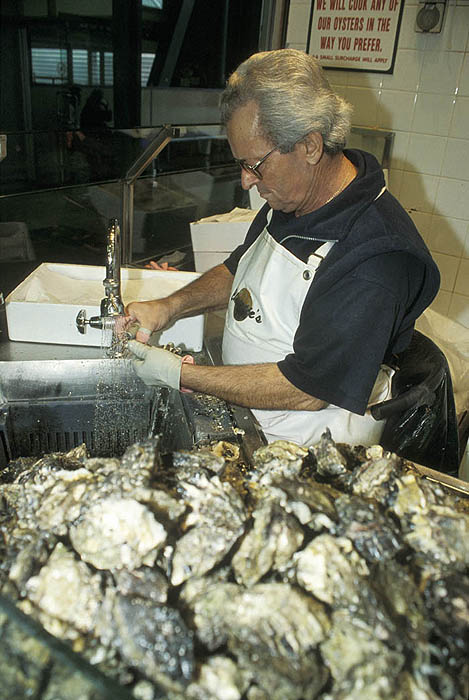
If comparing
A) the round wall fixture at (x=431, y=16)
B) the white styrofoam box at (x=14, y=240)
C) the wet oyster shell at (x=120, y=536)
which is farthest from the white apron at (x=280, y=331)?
the round wall fixture at (x=431, y=16)

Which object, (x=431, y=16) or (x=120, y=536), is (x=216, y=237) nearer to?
(x=431, y=16)

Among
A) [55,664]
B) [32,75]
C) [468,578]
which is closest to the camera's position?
[55,664]

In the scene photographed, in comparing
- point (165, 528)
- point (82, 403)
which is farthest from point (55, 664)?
point (82, 403)

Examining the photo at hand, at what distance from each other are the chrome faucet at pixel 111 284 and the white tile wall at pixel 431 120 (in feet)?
→ 8.64

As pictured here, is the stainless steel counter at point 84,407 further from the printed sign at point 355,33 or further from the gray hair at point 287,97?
the printed sign at point 355,33

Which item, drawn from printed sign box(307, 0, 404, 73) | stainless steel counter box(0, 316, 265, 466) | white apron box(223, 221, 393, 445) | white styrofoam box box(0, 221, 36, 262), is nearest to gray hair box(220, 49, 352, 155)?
white apron box(223, 221, 393, 445)

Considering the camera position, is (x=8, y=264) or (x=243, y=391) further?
(x=8, y=264)

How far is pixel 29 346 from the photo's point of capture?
69.3 inches

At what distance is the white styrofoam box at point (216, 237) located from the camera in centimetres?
267

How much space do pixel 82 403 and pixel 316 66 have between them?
3.86 feet

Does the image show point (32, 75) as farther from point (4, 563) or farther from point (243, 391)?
point (4, 563)

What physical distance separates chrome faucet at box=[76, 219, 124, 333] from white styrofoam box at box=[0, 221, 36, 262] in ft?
3.95

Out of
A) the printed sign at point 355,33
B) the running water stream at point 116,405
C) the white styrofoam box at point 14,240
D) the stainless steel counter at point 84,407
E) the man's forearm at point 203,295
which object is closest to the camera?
the stainless steel counter at point 84,407

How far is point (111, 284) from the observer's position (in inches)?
59.0
